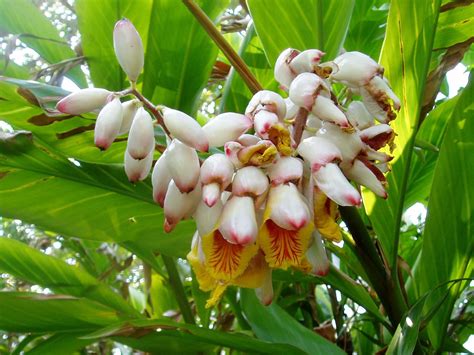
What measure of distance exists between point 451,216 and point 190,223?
14.4 inches

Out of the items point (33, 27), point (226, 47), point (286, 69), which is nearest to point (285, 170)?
point (286, 69)

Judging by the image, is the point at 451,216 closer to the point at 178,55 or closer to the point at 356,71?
the point at 356,71

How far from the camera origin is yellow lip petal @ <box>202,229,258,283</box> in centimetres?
52

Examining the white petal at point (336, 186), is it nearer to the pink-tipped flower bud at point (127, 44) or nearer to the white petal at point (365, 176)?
the white petal at point (365, 176)

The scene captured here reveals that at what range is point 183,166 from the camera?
19.9 inches

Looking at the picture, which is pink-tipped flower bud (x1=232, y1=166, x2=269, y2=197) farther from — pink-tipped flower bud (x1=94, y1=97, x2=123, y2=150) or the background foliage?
the background foliage

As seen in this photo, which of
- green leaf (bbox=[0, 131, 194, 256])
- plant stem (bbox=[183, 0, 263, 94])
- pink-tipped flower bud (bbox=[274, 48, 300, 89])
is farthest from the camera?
green leaf (bbox=[0, 131, 194, 256])

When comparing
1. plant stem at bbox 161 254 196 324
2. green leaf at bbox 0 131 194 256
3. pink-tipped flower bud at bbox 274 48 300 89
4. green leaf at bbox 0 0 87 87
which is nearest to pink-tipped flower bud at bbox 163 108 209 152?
pink-tipped flower bud at bbox 274 48 300 89

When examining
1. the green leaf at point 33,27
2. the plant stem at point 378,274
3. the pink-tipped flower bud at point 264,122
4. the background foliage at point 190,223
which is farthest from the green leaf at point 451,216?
the green leaf at point 33,27

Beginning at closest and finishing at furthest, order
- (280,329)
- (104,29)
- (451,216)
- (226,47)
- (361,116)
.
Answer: (361,116) → (226,47) → (451,216) → (280,329) → (104,29)

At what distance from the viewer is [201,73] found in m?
1.05

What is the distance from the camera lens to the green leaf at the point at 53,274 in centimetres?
107

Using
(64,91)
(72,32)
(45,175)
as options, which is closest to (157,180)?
(64,91)

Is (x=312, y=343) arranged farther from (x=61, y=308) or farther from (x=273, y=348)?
(x=61, y=308)
